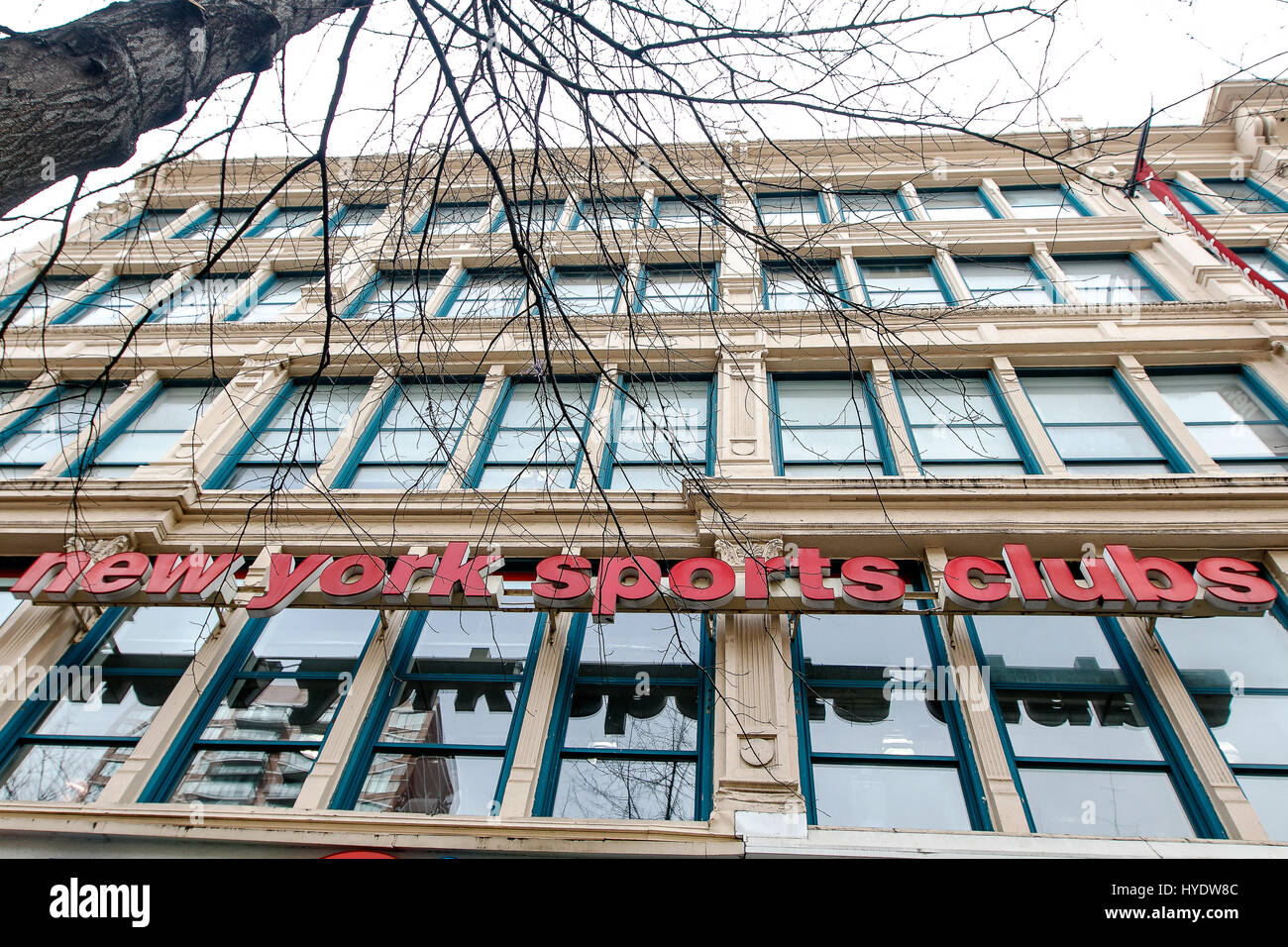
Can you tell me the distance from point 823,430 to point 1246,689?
5.49 meters

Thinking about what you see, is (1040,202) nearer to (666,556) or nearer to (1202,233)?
(1202,233)

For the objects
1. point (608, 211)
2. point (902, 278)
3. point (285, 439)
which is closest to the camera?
point (608, 211)

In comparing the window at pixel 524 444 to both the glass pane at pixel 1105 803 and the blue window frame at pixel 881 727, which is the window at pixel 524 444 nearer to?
the blue window frame at pixel 881 727

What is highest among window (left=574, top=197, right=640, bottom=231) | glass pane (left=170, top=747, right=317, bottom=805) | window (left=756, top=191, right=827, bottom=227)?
window (left=756, top=191, right=827, bottom=227)

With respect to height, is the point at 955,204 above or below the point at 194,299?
above

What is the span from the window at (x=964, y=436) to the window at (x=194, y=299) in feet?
39.4

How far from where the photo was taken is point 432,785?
7531 millimetres

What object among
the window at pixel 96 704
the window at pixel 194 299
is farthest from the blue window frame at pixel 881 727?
the window at pixel 194 299

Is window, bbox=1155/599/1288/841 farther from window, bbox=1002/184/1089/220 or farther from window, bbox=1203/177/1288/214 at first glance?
window, bbox=1203/177/1288/214

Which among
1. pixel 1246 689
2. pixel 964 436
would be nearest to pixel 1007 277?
pixel 964 436

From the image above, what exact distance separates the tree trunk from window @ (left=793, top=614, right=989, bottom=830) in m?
6.40

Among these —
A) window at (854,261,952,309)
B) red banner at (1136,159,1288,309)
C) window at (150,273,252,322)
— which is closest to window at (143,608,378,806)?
window at (150,273,252,322)

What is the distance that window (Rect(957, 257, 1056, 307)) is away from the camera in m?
12.9
